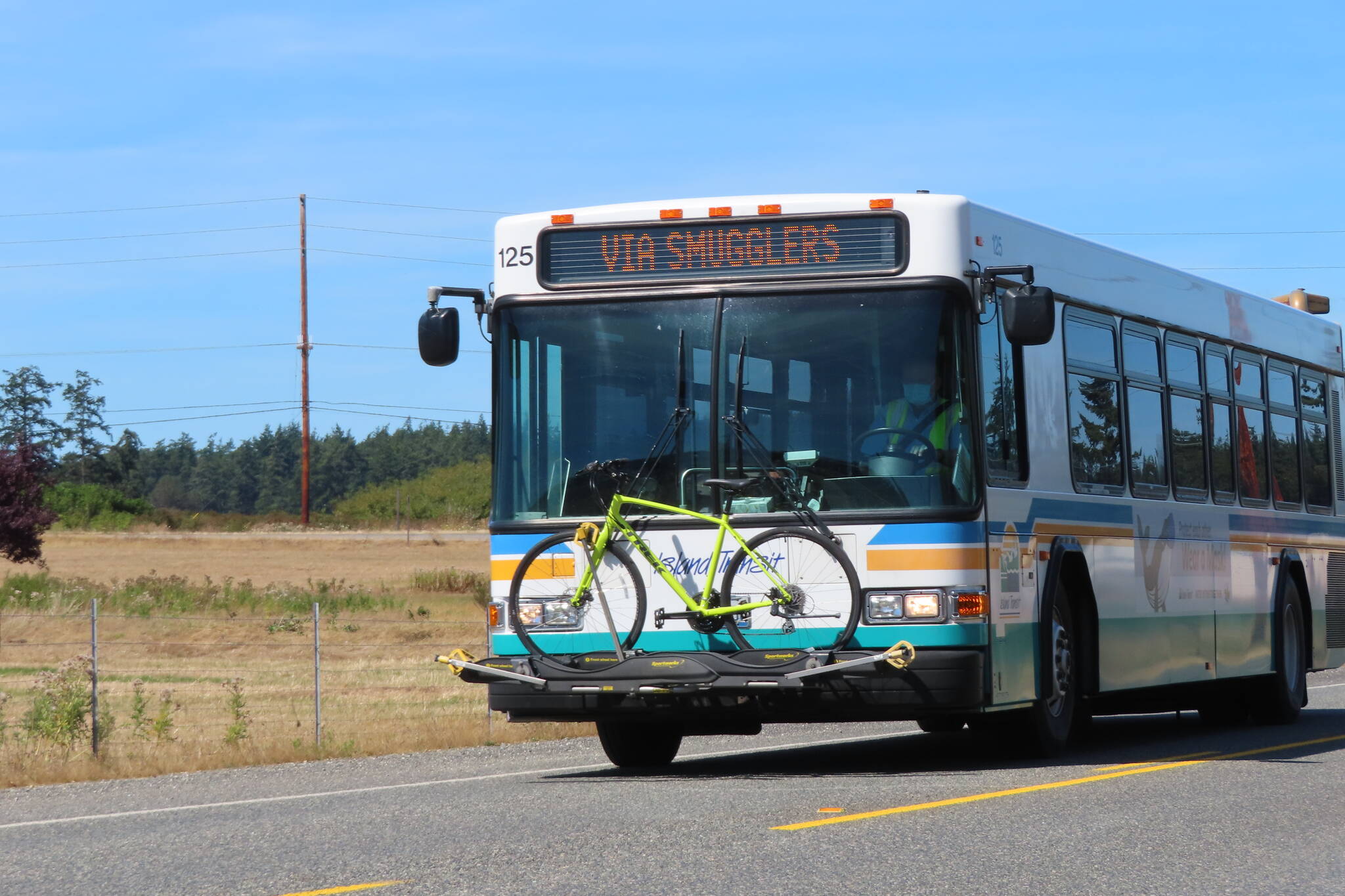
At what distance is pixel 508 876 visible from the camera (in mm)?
7770

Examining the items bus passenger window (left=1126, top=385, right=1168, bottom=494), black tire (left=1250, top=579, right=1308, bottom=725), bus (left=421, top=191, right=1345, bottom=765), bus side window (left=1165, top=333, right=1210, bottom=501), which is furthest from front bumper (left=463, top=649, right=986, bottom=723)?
black tire (left=1250, top=579, right=1308, bottom=725)

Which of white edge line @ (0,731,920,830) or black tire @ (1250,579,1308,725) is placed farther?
black tire @ (1250,579,1308,725)

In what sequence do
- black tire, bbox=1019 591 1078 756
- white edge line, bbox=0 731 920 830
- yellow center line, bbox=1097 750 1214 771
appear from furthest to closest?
black tire, bbox=1019 591 1078 756 < yellow center line, bbox=1097 750 1214 771 < white edge line, bbox=0 731 920 830

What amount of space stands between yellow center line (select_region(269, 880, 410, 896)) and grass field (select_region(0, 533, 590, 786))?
282 inches

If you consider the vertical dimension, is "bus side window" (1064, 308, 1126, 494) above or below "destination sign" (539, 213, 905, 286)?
below

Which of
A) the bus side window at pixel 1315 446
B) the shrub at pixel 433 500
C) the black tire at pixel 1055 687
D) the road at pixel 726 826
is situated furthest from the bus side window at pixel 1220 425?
the shrub at pixel 433 500

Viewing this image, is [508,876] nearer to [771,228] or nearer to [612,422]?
[612,422]

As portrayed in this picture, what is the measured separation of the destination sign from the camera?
11633 mm

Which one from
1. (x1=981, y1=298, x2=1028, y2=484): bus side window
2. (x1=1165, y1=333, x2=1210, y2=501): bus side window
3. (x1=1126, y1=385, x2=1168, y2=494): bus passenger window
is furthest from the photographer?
(x1=1165, y1=333, x2=1210, y2=501): bus side window

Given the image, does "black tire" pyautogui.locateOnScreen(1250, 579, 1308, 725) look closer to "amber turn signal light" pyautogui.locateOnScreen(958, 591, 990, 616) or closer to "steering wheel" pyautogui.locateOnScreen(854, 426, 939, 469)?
"amber turn signal light" pyautogui.locateOnScreen(958, 591, 990, 616)

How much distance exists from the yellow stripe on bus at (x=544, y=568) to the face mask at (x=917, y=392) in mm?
2220

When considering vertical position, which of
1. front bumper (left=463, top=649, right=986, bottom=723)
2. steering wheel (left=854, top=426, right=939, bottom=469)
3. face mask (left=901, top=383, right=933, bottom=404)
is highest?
face mask (left=901, top=383, right=933, bottom=404)

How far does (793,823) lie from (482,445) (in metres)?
166

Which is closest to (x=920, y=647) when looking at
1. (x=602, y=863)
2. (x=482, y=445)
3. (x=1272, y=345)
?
(x=602, y=863)
